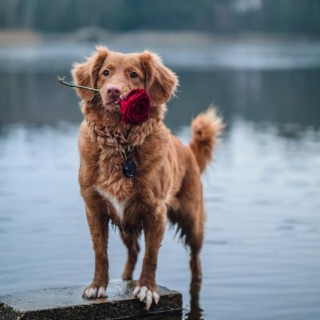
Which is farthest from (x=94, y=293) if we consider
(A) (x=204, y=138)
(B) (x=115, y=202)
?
(A) (x=204, y=138)

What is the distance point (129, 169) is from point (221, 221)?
4.23 meters

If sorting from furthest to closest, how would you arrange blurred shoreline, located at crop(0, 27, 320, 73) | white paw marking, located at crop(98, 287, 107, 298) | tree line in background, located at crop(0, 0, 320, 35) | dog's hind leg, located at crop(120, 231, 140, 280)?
tree line in background, located at crop(0, 0, 320, 35) < blurred shoreline, located at crop(0, 27, 320, 73) < dog's hind leg, located at crop(120, 231, 140, 280) < white paw marking, located at crop(98, 287, 107, 298)

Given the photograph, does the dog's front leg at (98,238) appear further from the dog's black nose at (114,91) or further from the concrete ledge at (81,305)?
the dog's black nose at (114,91)

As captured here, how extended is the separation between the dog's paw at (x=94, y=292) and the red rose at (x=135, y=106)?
126 cm

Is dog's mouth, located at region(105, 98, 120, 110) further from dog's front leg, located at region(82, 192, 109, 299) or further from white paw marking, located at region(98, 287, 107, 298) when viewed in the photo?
white paw marking, located at region(98, 287, 107, 298)

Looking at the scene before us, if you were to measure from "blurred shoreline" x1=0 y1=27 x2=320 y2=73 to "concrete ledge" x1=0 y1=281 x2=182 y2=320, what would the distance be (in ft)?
154

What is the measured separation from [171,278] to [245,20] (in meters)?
79.5

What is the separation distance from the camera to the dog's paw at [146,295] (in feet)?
25.7

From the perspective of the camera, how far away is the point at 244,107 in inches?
1104

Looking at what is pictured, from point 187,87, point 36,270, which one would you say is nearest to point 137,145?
point 36,270

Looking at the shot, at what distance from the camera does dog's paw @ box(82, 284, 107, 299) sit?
778cm

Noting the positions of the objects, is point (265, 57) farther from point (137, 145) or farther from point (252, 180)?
point (137, 145)

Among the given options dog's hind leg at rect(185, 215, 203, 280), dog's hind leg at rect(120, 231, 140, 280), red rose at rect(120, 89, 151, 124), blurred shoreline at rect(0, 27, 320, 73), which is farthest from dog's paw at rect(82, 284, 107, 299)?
blurred shoreline at rect(0, 27, 320, 73)

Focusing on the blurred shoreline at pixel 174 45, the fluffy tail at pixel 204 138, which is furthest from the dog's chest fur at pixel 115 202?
the blurred shoreline at pixel 174 45
